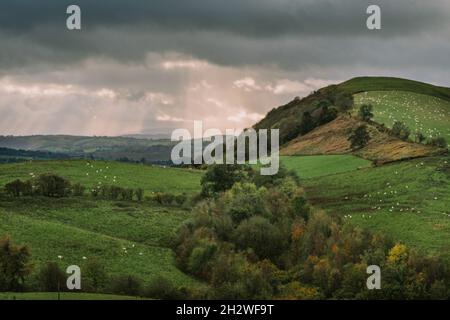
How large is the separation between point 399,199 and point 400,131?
4939cm

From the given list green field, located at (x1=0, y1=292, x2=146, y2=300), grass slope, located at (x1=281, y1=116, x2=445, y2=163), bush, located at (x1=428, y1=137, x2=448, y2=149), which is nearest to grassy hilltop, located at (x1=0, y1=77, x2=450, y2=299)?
green field, located at (x1=0, y1=292, x2=146, y2=300)

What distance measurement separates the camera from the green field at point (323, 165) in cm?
13568

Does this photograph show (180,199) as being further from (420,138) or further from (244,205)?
(420,138)

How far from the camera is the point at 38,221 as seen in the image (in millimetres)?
91312

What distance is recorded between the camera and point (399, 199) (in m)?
101

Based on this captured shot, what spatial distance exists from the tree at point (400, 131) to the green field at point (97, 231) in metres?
59.2

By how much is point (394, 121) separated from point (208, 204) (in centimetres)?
7722

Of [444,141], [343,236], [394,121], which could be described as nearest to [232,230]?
[343,236]

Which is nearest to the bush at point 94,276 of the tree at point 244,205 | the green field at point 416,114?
the tree at point 244,205

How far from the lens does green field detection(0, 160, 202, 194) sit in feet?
430

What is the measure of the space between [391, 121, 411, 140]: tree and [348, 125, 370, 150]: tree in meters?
6.37

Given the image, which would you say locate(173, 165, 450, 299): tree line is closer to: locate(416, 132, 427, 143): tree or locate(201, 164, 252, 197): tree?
locate(201, 164, 252, 197): tree

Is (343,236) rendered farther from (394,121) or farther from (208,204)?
(394,121)
